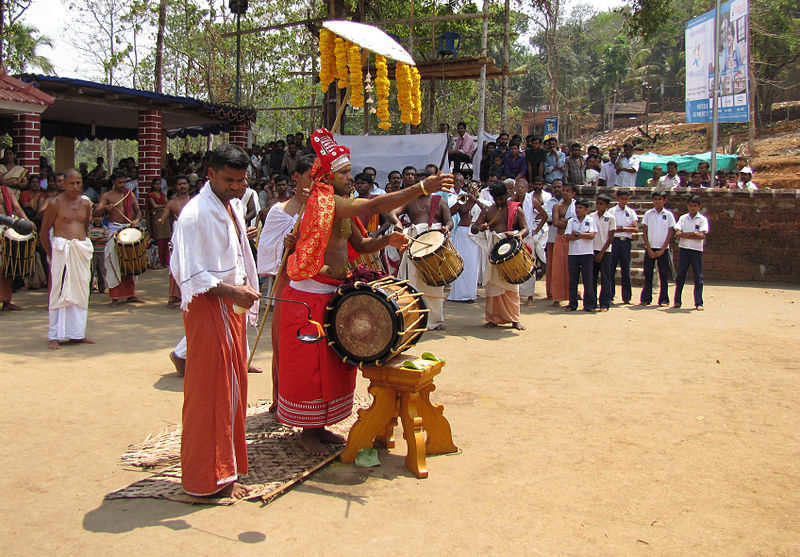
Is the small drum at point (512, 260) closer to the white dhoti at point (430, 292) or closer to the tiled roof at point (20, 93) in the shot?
the white dhoti at point (430, 292)

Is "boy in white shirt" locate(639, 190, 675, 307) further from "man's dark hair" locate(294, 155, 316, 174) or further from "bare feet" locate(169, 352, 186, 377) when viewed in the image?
"bare feet" locate(169, 352, 186, 377)

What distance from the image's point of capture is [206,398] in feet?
12.4

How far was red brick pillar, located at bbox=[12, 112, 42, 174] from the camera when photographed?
41.0 ft

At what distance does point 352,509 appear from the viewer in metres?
3.82

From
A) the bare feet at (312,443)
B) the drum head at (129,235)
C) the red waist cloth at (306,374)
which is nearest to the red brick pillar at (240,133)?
the drum head at (129,235)

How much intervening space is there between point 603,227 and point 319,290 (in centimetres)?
750

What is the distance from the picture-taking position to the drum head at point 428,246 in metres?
7.86

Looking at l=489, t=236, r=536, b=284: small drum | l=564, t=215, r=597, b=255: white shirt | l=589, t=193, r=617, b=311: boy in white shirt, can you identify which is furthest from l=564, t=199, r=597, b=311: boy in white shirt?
l=489, t=236, r=536, b=284: small drum

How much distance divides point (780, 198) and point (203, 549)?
45.7ft

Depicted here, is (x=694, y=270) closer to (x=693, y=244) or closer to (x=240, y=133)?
(x=693, y=244)

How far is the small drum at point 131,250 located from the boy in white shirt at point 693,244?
8.26 metres

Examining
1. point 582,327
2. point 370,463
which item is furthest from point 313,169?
point 582,327

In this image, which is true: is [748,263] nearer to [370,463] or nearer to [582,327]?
[582,327]

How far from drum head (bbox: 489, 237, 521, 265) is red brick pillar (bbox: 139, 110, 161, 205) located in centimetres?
925
